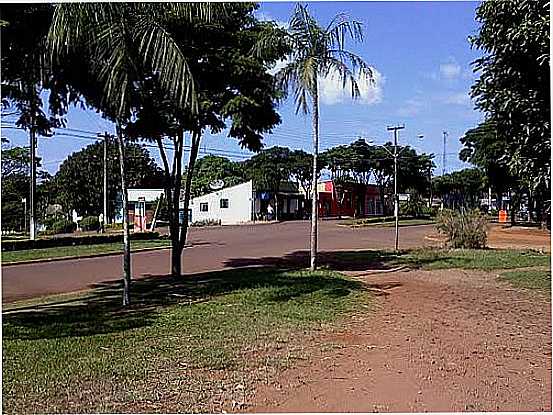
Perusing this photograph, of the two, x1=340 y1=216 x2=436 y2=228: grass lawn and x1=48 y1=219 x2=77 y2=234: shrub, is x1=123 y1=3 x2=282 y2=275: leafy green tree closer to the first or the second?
x1=48 y1=219 x2=77 y2=234: shrub

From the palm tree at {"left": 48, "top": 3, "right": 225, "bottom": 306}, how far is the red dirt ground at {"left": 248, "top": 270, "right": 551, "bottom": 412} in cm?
346

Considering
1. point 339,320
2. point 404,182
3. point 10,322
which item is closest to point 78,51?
point 10,322

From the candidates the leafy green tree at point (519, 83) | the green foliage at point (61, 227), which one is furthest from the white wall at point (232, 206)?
the leafy green tree at point (519, 83)

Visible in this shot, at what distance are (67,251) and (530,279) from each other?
13.6m

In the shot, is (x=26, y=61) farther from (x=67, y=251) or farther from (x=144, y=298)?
(x=67, y=251)

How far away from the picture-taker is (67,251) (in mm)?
20359

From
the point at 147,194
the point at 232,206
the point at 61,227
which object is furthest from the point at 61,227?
the point at 232,206

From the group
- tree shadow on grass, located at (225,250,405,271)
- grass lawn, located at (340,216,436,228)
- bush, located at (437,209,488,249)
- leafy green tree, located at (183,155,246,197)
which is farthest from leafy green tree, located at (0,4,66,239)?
leafy green tree, located at (183,155,246,197)

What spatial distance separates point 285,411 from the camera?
409cm

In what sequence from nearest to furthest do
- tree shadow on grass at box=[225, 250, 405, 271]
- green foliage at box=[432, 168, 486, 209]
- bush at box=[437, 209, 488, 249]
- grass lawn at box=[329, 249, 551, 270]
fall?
1. grass lawn at box=[329, 249, 551, 270]
2. tree shadow on grass at box=[225, 250, 405, 271]
3. bush at box=[437, 209, 488, 249]
4. green foliage at box=[432, 168, 486, 209]

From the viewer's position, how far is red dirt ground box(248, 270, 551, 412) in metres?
4.32

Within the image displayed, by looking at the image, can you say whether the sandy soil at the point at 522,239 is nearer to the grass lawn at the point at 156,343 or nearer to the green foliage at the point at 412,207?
the grass lawn at the point at 156,343

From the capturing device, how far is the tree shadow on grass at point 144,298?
7250 millimetres

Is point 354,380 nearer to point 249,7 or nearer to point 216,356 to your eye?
point 216,356
